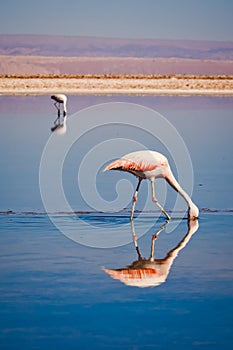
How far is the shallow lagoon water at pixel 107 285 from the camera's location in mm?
6755

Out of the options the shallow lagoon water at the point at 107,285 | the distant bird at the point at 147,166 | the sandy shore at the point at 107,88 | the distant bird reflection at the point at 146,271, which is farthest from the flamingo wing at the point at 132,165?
the sandy shore at the point at 107,88

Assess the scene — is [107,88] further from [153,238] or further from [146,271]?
[146,271]

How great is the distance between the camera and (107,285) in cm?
819

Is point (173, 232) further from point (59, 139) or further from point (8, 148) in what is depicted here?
point (59, 139)

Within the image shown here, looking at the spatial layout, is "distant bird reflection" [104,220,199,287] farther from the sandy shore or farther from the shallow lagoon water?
the sandy shore

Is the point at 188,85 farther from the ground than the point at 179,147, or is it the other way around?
the point at 188,85

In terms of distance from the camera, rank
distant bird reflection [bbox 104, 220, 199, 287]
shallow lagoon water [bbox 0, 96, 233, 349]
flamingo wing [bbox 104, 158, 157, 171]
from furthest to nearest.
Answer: flamingo wing [bbox 104, 158, 157, 171] → distant bird reflection [bbox 104, 220, 199, 287] → shallow lagoon water [bbox 0, 96, 233, 349]

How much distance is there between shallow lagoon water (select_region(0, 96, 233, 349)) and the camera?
6.76 metres

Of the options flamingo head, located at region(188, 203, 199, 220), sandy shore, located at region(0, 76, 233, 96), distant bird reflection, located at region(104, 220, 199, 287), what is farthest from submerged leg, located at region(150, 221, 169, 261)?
sandy shore, located at region(0, 76, 233, 96)

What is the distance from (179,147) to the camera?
66.4 feet

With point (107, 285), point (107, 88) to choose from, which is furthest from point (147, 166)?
point (107, 88)

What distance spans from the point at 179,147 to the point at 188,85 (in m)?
43.4

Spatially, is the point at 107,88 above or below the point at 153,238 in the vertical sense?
above

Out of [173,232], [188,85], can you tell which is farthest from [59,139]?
[188,85]
